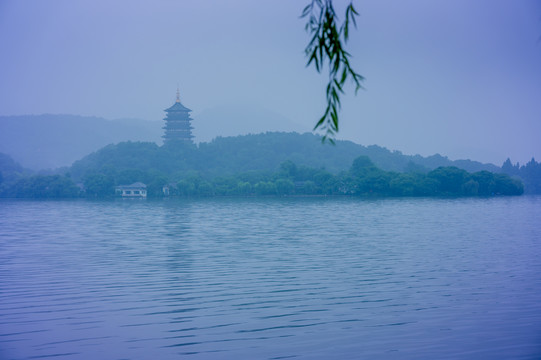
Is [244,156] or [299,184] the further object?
[244,156]

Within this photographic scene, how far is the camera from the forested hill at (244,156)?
83.9 metres

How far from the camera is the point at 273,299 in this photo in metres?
9.07

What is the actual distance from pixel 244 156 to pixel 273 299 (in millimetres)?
81769

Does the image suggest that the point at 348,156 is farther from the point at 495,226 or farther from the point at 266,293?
the point at 266,293

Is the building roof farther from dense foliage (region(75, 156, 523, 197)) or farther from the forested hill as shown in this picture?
the forested hill

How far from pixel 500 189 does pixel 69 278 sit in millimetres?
64184

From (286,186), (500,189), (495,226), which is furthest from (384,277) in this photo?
(500,189)

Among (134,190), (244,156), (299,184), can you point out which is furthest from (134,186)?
(244,156)

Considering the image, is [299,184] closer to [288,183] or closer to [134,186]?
[288,183]

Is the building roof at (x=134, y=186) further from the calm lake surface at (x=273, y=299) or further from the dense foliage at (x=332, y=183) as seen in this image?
the calm lake surface at (x=273, y=299)

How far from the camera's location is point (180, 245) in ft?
56.8

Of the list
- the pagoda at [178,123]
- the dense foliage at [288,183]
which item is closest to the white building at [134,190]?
the dense foliage at [288,183]

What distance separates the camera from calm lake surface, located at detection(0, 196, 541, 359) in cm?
667

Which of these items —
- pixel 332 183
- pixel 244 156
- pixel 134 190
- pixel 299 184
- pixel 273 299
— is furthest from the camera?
pixel 244 156
